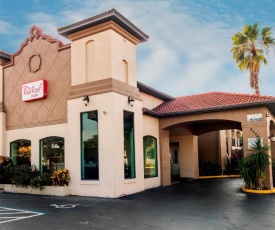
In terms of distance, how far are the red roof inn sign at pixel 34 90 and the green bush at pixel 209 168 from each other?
44.7ft

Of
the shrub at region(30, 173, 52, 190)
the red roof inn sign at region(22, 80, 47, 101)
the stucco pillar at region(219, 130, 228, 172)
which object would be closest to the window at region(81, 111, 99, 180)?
the shrub at region(30, 173, 52, 190)

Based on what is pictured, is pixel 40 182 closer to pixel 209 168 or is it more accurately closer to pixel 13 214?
pixel 13 214

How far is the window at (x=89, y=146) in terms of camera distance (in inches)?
527

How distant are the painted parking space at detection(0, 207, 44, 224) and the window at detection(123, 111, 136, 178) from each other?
5.04m

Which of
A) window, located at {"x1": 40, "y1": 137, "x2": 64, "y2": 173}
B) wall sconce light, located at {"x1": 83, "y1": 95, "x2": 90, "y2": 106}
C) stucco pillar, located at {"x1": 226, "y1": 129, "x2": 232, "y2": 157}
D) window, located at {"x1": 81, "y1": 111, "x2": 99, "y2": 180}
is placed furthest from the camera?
stucco pillar, located at {"x1": 226, "y1": 129, "x2": 232, "y2": 157}

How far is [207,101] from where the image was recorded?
1700cm

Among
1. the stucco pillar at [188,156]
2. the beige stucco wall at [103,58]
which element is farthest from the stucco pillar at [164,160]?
the stucco pillar at [188,156]

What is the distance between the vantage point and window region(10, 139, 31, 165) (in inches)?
643

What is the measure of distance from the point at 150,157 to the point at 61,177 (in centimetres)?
493

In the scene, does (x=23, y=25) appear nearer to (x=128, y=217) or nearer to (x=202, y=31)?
(x=202, y=31)

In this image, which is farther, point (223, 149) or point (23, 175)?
point (223, 149)

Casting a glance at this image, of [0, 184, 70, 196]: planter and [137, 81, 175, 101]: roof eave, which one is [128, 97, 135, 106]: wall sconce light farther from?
[0, 184, 70, 196]: planter

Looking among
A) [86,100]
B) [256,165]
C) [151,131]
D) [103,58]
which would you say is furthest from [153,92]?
[256,165]

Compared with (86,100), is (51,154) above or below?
below
